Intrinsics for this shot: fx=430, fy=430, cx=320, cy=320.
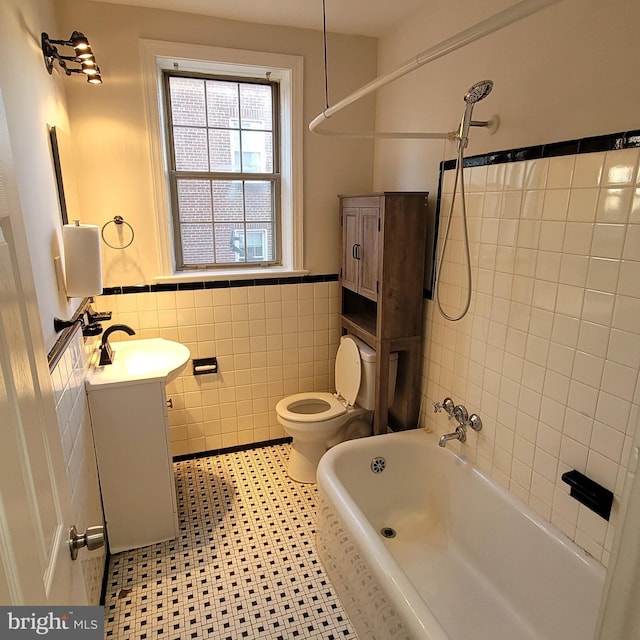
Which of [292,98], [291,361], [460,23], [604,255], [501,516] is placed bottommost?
[501,516]

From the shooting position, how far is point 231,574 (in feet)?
6.40

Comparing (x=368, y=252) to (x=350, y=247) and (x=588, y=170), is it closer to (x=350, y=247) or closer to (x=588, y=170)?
(x=350, y=247)

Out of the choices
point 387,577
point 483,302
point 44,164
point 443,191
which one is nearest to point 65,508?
point 387,577

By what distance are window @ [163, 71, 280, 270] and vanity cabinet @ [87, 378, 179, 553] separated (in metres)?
1.00

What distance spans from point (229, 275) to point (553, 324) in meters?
1.79

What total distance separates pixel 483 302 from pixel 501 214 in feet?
1.23

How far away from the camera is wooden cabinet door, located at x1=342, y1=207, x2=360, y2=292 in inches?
95.8

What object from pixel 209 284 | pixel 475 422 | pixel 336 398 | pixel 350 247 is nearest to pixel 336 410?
pixel 336 398

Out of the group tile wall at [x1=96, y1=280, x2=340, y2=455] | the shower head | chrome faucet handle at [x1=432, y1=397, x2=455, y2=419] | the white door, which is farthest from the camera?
tile wall at [x1=96, y1=280, x2=340, y2=455]

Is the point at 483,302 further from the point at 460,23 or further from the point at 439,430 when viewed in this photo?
the point at 460,23

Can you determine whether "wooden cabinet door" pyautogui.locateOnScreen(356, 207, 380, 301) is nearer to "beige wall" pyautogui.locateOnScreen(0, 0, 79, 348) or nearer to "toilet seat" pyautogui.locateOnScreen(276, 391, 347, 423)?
"toilet seat" pyautogui.locateOnScreen(276, 391, 347, 423)

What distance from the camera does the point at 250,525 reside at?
2.25 m

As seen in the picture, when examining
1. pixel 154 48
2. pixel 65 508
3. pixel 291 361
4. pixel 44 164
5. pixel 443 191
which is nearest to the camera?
pixel 65 508

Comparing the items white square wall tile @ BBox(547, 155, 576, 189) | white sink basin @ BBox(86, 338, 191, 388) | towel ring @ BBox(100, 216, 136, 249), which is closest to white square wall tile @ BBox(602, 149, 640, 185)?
white square wall tile @ BBox(547, 155, 576, 189)
